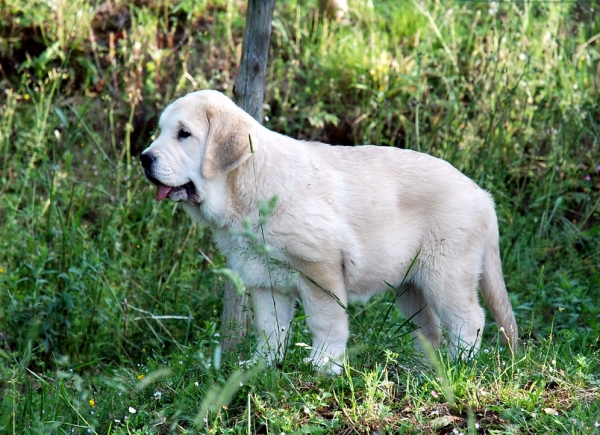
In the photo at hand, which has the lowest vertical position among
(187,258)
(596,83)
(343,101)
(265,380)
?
(187,258)

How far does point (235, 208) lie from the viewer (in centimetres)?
444

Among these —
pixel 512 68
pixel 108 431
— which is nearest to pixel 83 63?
pixel 512 68

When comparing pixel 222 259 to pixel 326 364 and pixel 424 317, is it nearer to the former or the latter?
pixel 424 317

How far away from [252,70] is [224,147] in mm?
934

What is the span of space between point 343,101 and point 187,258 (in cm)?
269

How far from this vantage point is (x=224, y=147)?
434 centimetres

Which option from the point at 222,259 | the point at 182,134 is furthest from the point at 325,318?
the point at 222,259

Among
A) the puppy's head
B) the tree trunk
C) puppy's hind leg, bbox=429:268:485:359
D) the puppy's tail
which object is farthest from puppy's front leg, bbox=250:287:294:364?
the puppy's tail

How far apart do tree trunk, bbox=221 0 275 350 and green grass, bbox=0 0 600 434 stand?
0.91ft

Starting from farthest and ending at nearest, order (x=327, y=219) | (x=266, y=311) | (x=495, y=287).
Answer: (x=495, y=287) → (x=266, y=311) → (x=327, y=219)

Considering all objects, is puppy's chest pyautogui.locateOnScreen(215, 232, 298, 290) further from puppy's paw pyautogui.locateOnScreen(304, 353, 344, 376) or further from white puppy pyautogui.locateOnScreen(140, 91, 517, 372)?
puppy's paw pyautogui.locateOnScreen(304, 353, 344, 376)

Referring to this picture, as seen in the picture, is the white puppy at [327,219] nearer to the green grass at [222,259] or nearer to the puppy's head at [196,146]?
the puppy's head at [196,146]

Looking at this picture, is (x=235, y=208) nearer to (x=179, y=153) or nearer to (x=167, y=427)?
(x=179, y=153)

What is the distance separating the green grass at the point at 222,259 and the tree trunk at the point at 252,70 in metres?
0.28
